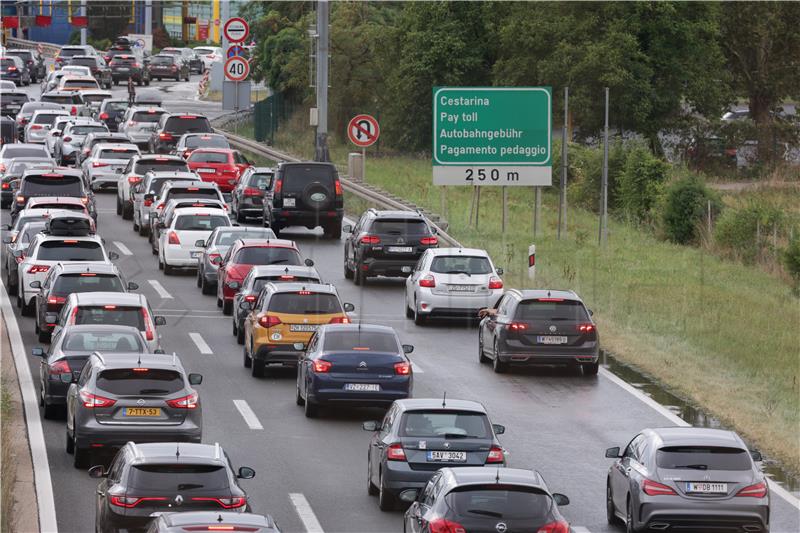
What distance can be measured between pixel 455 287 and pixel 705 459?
1597cm

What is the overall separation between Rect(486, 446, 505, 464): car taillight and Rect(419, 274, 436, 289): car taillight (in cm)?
1441

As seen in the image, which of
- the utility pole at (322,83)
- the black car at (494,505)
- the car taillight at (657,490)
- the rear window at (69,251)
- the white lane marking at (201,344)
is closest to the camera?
the black car at (494,505)

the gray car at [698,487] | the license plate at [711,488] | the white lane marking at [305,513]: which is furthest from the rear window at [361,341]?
the license plate at [711,488]

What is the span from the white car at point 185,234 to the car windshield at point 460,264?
763 cm

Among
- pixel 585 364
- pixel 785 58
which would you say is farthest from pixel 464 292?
pixel 785 58

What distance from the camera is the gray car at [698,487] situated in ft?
59.7

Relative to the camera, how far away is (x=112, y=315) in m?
27.0

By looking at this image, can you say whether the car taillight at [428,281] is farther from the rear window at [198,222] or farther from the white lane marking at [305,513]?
the white lane marking at [305,513]

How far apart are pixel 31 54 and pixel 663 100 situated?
170 feet

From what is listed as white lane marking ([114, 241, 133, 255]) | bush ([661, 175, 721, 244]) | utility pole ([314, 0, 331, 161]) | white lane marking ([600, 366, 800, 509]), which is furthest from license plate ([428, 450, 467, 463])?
bush ([661, 175, 721, 244])

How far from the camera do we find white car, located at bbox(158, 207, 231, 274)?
40.5 m

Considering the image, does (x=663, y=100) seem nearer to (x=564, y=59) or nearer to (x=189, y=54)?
(x=564, y=59)

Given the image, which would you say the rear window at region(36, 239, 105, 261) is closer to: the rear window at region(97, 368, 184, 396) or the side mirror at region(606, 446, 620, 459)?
the rear window at region(97, 368, 184, 396)

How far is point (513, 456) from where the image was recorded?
2341cm
